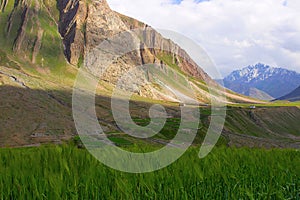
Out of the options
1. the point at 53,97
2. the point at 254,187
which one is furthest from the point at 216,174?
the point at 53,97

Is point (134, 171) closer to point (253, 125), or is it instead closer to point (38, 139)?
point (38, 139)

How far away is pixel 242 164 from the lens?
18.8ft

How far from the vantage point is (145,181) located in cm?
420

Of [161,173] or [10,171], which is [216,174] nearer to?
[161,173]

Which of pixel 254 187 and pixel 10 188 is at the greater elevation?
pixel 254 187

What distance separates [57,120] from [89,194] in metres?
144

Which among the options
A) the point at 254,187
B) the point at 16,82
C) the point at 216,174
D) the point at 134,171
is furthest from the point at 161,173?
the point at 16,82

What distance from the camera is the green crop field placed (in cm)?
364

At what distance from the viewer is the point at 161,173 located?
14.7ft

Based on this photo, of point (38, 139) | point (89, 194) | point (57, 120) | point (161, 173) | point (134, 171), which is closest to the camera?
point (89, 194)

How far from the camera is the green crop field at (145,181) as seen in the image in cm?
364

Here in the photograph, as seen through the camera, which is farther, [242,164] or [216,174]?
[242,164]

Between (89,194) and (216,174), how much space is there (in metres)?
1.95

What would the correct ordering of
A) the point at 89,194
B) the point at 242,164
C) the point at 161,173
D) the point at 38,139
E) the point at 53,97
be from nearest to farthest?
the point at 89,194, the point at 161,173, the point at 242,164, the point at 38,139, the point at 53,97
